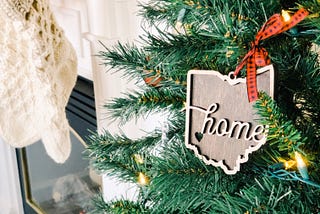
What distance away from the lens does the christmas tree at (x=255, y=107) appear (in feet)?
1.58

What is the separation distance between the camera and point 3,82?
109cm

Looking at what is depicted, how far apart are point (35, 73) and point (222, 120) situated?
584mm

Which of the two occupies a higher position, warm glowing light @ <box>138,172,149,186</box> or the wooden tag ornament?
the wooden tag ornament

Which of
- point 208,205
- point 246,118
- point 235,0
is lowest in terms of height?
point 208,205

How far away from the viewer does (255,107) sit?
0.48 m

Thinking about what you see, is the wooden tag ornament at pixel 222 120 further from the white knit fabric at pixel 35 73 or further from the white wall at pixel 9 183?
the white wall at pixel 9 183

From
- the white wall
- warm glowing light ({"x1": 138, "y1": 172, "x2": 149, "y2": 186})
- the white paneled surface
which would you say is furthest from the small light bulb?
the white wall

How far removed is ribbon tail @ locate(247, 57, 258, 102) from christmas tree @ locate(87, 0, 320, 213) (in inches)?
0.7

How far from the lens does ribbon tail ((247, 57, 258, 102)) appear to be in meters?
0.50

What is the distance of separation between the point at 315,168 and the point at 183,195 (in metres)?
0.17

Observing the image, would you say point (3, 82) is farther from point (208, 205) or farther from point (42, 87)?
point (208, 205)

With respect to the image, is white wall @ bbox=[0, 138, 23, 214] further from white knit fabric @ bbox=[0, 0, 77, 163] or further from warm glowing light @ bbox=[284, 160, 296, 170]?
warm glowing light @ bbox=[284, 160, 296, 170]

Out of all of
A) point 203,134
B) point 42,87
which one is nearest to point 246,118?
point 203,134

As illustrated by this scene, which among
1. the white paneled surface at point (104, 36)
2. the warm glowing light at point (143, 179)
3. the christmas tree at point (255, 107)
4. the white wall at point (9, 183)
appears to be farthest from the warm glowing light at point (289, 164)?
the white wall at point (9, 183)
